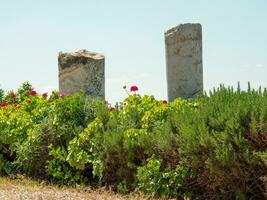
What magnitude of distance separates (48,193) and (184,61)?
552 cm

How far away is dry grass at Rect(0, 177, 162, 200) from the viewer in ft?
25.3

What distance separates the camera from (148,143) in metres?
8.21

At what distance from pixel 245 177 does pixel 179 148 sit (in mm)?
987

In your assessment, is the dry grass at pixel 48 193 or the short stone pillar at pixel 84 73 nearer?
the dry grass at pixel 48 193

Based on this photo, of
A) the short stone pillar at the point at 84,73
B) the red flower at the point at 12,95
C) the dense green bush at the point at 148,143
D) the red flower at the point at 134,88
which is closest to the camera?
the dense green bush at the point at 148,143

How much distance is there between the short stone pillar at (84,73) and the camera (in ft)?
43.0

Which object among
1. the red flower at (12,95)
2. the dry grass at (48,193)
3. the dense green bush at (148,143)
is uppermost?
the red flower at (12,95)

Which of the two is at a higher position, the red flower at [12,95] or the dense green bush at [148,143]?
the red flower at [12,95]

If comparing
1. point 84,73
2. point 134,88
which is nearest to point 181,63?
point 84,73

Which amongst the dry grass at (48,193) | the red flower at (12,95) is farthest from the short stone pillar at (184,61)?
the dry grass at (48,193)

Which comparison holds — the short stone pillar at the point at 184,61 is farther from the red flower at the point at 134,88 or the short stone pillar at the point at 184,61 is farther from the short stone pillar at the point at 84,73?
the red flower at the point at 134,88

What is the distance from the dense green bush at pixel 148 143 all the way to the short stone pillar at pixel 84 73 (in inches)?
74.3

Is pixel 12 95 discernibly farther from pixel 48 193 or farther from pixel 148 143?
pixel 148 143

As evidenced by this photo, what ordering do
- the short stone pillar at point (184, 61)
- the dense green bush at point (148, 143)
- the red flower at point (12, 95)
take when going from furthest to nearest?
the red flower at point (12, 95), the short stone pillar at point (184, 61), the dense green bush at point (148, 143)
